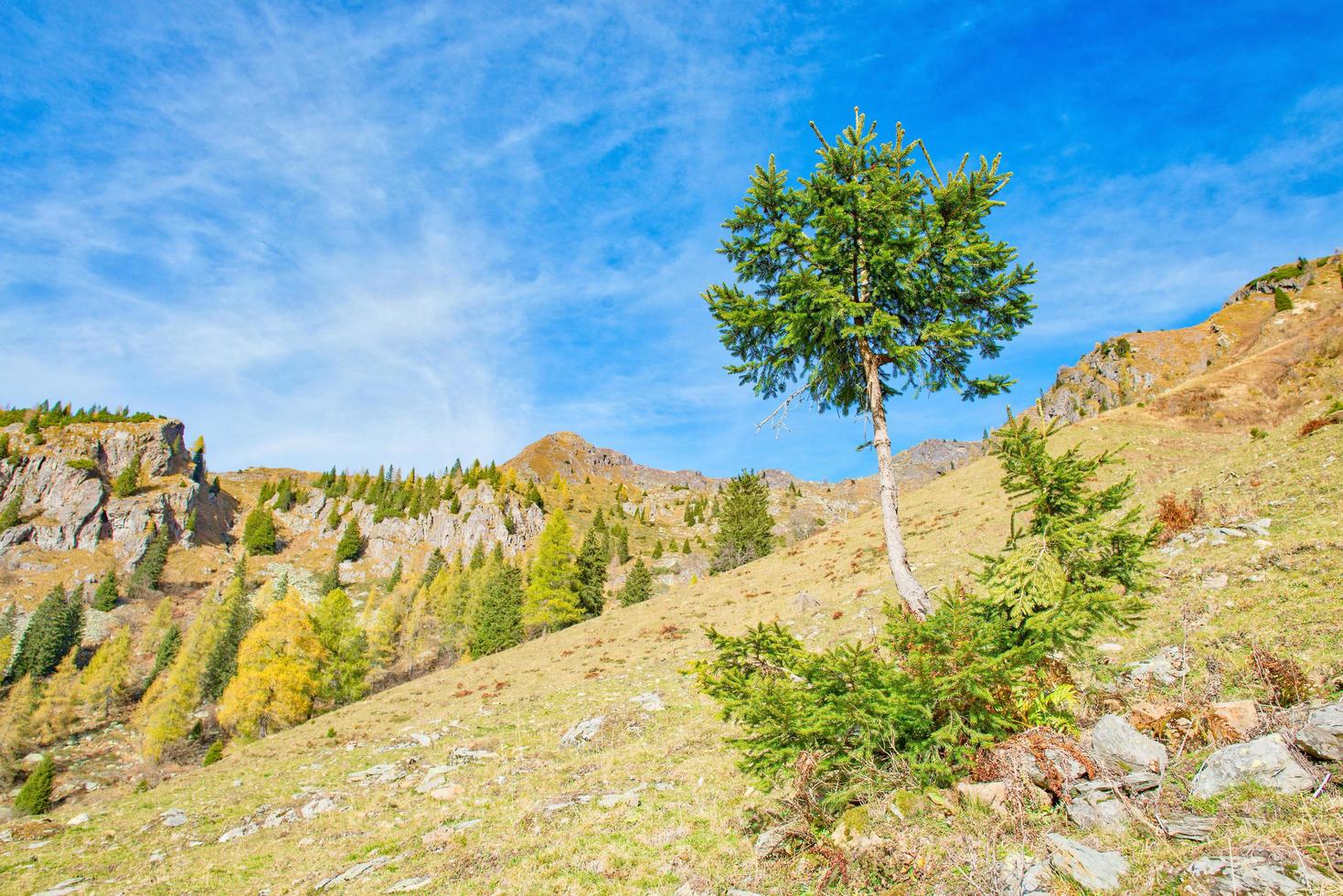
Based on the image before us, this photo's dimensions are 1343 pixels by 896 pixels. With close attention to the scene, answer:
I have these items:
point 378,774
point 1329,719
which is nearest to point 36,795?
point 378,774

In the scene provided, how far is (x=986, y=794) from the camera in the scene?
6395 mm

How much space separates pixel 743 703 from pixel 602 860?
174 inches

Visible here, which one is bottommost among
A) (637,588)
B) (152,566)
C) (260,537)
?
(637,588)

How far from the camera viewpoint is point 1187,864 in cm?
444

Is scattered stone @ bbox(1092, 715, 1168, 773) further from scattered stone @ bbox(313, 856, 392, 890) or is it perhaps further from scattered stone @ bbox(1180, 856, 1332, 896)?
scattered stone @ bbox(313, 856, 392, 890)

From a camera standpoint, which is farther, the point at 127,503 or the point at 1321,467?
the point at 127,503

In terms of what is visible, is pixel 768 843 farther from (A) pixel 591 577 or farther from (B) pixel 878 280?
(A) pixel 591 577

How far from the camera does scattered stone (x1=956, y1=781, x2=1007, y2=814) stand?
6.26 meters

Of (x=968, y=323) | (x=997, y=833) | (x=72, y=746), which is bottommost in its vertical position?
(x=72, y=746)

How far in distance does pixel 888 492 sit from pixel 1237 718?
6.31 m

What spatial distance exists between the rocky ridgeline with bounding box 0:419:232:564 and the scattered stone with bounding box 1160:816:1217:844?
209 metres

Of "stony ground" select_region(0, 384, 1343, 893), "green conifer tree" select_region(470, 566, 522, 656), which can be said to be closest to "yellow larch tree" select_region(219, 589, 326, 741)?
"green conifer tree" select_region(470, 566, 522, 656)

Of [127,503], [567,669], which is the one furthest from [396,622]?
[127,503]

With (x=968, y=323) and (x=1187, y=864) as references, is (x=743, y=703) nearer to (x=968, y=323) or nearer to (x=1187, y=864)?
(x=1187, y=864)
